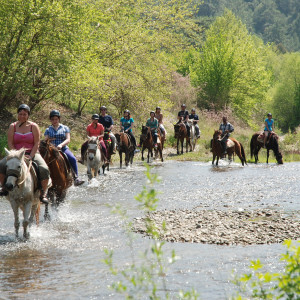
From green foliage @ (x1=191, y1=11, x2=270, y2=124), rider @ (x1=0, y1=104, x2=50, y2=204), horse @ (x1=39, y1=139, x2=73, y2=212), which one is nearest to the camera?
rider @ (x1=0, y1=104, x2=50, y2=204)

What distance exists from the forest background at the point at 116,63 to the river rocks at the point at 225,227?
14.1m

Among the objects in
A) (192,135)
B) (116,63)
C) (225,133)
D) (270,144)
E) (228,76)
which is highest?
(228,76)

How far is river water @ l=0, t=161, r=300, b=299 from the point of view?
696 centimetres

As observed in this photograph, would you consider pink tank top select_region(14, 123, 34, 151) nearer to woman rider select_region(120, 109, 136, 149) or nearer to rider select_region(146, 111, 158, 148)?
woman rider select_region(120, 109, 136, 149)

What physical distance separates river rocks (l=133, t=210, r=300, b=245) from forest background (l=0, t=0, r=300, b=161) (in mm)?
14063

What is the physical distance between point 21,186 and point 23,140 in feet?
2.86

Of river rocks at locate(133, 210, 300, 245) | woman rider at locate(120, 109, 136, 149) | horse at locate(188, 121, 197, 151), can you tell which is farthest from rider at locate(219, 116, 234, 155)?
river rocks at locate(133, 210, 300, 245)

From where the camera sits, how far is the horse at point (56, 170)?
11031 millimetres

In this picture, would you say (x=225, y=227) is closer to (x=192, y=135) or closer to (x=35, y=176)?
(x=35, y=176)

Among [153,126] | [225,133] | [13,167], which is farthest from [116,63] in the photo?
[13,167]

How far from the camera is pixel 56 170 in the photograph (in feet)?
37.4

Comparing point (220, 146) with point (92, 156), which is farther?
point (220, 146)

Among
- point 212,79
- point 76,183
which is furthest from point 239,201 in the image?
point 212,79

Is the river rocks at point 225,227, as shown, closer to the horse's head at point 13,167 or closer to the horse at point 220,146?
the horse's head at point 13,167
